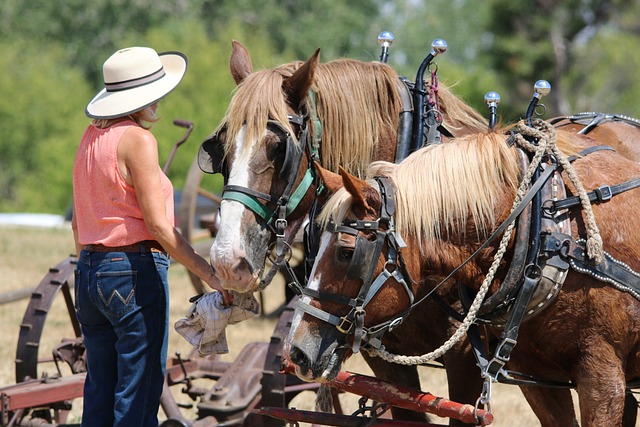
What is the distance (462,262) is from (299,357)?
598mm

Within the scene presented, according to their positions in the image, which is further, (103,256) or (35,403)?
(35,403)

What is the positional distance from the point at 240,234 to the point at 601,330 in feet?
4.08

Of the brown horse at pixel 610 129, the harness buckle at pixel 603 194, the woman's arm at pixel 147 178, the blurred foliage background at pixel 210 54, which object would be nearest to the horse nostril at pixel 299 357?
the woman's arm at pixel 147 178

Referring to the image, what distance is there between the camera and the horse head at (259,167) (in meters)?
3.19

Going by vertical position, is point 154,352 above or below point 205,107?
below

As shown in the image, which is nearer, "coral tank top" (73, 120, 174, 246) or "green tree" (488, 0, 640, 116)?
"coral tank top" (73, 120, 174, 246)

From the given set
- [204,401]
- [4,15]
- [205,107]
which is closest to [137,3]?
[4,15]

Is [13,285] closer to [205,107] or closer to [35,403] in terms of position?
[35,403]

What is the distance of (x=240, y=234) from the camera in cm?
320

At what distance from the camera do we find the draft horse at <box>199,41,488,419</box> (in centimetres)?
324

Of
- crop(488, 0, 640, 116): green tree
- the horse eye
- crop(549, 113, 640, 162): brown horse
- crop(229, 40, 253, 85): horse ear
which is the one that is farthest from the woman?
crop(488, 0, 640, 116): green tree

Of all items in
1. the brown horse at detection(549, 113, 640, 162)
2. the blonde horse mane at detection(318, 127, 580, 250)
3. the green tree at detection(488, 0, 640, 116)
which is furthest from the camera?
the green tree at detection(488, 0, 640, 116)

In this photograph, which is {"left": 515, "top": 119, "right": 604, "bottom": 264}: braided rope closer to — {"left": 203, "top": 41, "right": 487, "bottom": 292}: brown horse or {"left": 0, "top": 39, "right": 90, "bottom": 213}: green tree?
{"left": 203, "top": 41, "right": 487, "bottom": 292}: brown horse

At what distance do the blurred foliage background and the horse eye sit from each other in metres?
15.2
